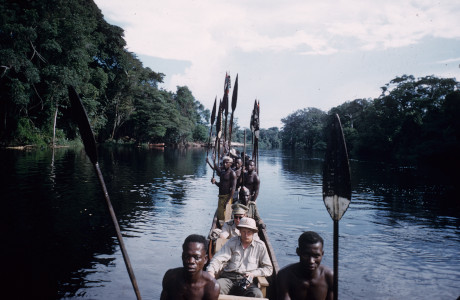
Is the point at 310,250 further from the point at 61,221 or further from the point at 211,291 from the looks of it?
the point at 61,221

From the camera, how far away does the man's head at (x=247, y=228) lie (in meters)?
4.54

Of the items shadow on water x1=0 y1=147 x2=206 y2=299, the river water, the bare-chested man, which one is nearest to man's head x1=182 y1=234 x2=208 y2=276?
the river water

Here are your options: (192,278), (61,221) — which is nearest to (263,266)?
(192,278)

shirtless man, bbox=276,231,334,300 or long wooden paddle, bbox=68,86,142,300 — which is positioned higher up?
long wooden paddle, bbox=68,86,142,300

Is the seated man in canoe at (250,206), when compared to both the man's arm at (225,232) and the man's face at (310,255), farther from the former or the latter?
the man's face at (310,255)

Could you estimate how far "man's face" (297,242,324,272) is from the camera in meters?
3.21

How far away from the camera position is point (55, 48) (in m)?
29.2

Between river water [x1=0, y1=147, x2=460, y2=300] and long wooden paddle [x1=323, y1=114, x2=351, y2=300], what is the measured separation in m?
4.67

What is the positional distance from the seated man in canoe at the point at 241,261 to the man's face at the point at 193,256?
60.4 inches

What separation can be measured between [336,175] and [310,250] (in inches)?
39.7

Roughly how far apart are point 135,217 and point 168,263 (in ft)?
13.1

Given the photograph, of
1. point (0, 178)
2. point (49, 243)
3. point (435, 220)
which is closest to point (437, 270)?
point (435, 220)

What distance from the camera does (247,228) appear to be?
15.0 ft

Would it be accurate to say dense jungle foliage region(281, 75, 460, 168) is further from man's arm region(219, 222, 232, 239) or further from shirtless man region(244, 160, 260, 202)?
man's arm region(219, 222, 232, 239)
